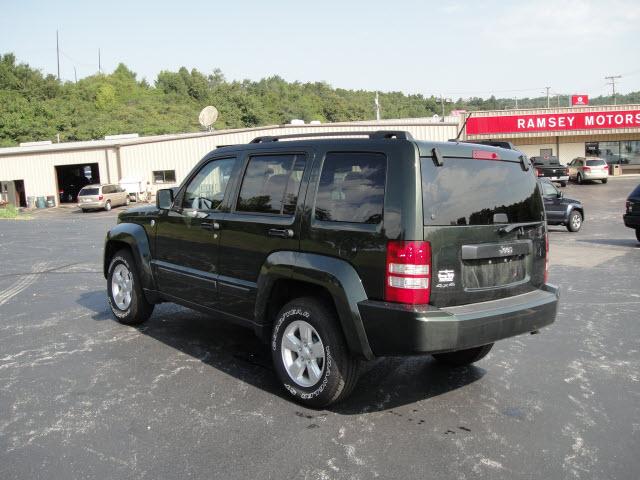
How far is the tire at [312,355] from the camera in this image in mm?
4227

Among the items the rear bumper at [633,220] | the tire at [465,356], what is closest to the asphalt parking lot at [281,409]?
the tire at [465,356]

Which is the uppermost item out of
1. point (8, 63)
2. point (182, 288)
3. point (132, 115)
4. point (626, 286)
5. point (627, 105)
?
point (8, 63)

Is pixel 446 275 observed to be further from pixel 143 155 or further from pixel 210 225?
pixel 143 155

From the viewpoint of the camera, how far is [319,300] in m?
4.42

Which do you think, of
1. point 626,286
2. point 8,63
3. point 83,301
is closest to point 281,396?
point 83,301

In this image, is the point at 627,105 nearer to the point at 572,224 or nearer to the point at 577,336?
the point at 572,224

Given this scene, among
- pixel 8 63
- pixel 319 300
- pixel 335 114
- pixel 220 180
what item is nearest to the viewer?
pixel 319 300

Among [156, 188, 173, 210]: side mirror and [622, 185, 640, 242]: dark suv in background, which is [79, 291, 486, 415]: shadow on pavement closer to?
[156, 188, 173, 210]: side mirror

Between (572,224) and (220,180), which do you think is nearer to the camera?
(220,180)

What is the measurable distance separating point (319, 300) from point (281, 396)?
870 millimetres

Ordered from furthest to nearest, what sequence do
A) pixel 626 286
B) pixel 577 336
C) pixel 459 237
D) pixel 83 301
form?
1. pixel 626 286
2. pixel 83 301
3. pixel 577 336
4. pixel 459 237

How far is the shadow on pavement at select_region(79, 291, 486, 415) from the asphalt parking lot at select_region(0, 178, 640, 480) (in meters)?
0.02

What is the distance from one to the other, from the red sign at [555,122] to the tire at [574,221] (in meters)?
24.3

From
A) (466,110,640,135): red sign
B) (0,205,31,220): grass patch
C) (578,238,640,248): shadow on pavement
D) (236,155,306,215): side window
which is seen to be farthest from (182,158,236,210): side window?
(466,110,640,135): red sign
